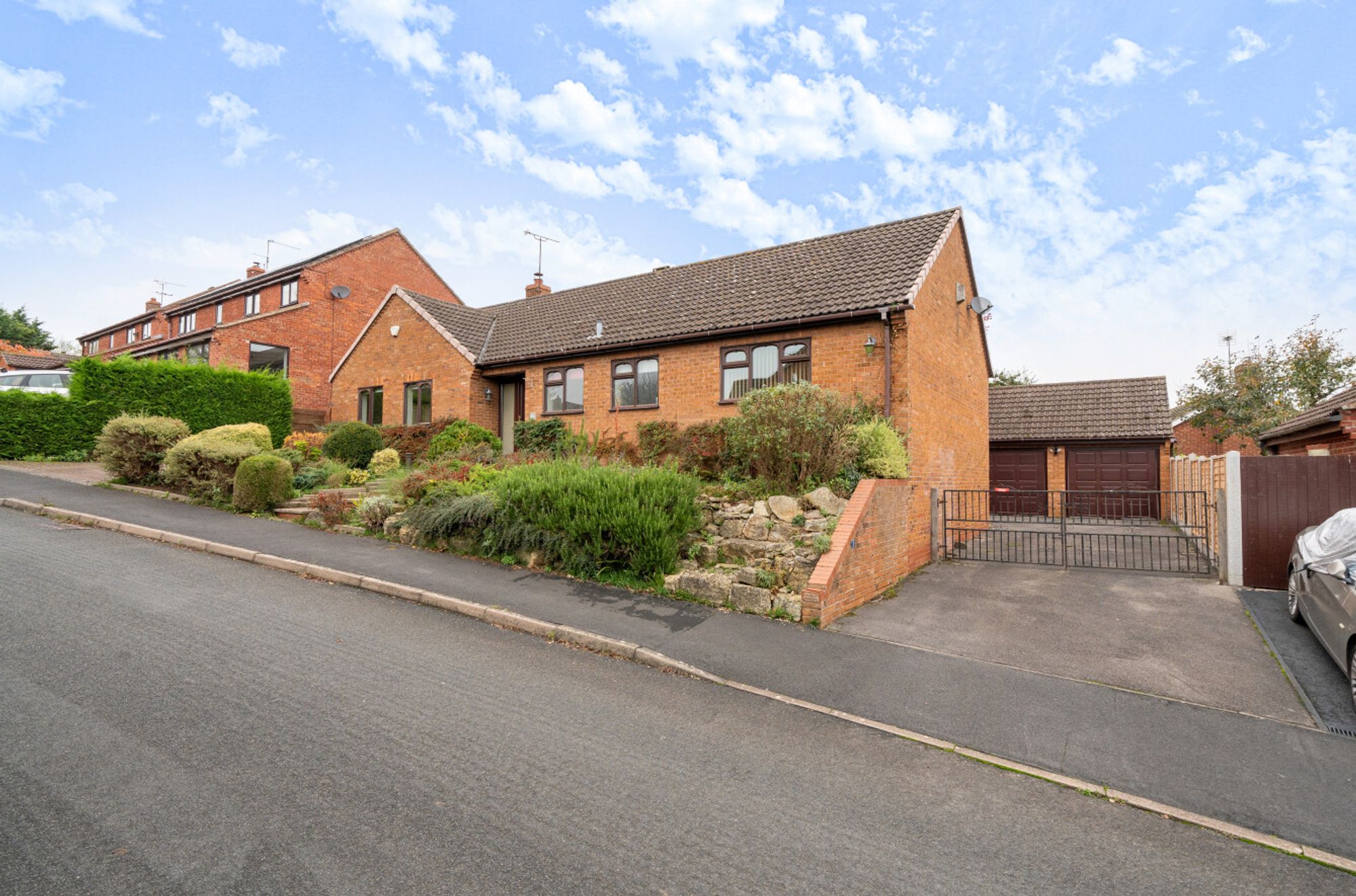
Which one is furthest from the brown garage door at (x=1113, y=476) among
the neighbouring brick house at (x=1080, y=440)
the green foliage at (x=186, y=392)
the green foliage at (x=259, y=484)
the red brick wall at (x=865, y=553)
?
the green foliage at (x=186, y=392)

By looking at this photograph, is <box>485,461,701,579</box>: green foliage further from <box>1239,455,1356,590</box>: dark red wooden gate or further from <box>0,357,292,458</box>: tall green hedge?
<box>0,357,292,458</box>: tall green hedge

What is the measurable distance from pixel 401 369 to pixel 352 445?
3.41 m

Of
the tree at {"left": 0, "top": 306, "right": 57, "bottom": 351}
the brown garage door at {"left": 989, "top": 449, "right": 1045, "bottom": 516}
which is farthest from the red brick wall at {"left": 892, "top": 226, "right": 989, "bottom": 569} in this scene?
the tree at {"left": 0, "top": 306, "right": 57, "bottom": 351}

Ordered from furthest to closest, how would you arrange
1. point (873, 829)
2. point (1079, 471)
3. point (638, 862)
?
point (1079, 471) < point (873, 829) < point (638, 862)

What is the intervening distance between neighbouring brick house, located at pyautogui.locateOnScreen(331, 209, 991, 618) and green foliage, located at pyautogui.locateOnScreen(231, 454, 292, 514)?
18.8ft

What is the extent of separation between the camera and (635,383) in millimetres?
14352

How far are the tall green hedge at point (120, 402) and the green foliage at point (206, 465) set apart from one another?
18.7ft

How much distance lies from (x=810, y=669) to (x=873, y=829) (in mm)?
2321

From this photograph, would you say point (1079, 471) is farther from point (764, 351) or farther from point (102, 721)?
point (102, 721)

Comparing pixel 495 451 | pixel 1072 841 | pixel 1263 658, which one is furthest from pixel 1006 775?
pixel 495 451

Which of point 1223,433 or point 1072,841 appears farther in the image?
point 1223,433

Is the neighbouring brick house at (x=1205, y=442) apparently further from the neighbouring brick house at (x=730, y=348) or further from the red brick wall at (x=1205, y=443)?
the neighbouring brick house at (x=730, y=348)

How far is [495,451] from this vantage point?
15773 millimetres

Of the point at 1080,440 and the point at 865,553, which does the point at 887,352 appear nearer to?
the point at 865,553
